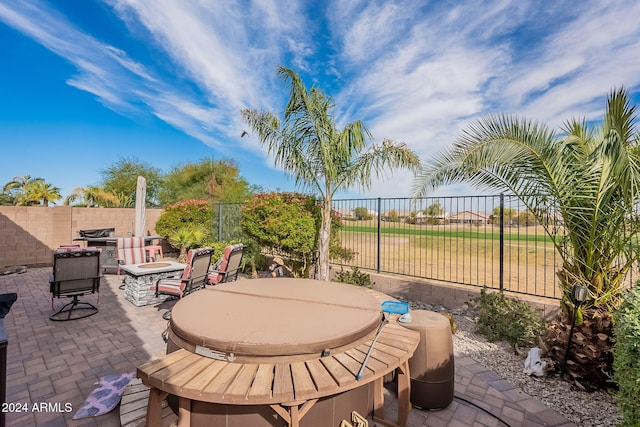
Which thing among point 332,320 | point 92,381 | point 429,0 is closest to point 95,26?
point 429,0

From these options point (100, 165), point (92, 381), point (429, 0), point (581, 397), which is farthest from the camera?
point (100, 165)

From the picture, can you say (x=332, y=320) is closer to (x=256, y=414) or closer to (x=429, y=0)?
(x=256, y=414)

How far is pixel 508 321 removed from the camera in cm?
404

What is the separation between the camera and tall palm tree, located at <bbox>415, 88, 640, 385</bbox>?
2.75 metres

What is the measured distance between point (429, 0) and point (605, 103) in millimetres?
4624

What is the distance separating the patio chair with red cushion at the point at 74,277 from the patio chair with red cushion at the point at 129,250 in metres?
2.56

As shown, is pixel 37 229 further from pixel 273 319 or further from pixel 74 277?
pixel 273 319

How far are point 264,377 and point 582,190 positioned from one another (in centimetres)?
366

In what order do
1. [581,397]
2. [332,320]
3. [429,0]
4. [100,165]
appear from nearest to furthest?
[332,320], [581,397], [429,0], [100,165]

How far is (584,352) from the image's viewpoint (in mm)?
2852

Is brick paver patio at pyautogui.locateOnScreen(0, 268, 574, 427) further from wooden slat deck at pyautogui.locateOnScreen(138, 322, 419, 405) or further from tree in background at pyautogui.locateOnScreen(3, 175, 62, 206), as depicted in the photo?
tree in background at pyautogui.locateOnScreen(3, 175, 62, 206)

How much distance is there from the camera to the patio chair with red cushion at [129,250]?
25.1 ft

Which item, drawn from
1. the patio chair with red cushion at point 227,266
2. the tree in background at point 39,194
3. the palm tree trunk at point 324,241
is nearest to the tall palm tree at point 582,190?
the palm tree trunk at point 324,241

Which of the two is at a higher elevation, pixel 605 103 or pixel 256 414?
pixel 605 103
